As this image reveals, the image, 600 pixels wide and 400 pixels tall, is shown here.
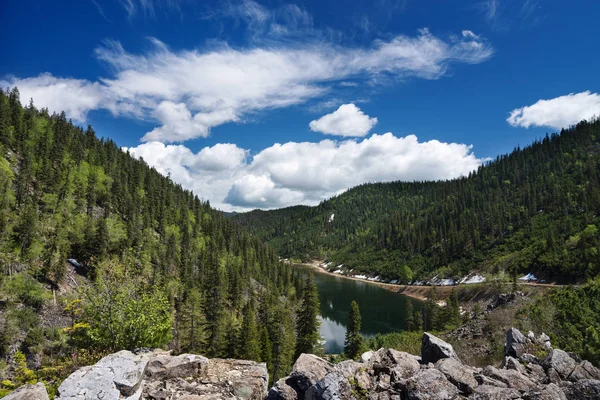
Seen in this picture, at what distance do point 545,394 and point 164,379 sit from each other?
19.5 metres

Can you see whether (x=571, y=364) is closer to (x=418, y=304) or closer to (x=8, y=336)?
(x=8, y=336)

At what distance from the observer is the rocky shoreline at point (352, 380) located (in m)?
13.1

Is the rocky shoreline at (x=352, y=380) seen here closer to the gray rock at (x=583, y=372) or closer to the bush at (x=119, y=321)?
the gray rock at (x=583, y=372)

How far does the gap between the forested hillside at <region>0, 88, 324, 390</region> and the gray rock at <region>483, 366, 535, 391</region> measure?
2499 centimetres

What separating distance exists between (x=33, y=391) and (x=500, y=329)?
51.8m

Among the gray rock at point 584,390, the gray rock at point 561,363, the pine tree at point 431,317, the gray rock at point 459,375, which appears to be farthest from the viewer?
the pine tree at point 431,317

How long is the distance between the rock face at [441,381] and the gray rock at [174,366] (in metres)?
6.86

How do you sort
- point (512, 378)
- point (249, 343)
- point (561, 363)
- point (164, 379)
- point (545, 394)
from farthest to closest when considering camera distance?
point (249, 343) → point (164, 379) → point (561, 363) → point (512, 378) → point (545, 394)

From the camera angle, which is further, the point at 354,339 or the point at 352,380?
Answer: the point at 354,339

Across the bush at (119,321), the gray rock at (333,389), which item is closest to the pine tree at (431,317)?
the bush at (119,321)

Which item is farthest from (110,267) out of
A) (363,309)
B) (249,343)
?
(363,309)

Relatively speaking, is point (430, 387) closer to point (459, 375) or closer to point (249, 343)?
point (459, 375)

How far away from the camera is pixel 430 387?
13398 mm

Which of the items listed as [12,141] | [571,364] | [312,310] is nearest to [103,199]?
[12,141]
